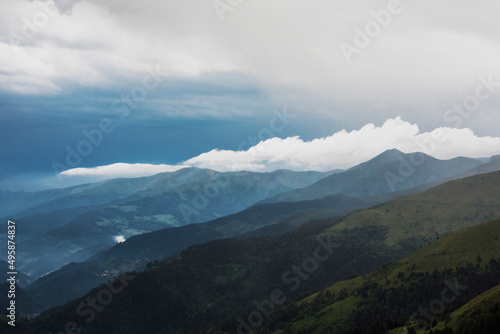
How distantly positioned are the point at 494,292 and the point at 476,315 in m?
19.9

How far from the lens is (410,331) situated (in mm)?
135500

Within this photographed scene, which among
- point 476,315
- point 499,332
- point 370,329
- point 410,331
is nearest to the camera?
point 499,332

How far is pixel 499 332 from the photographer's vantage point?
104 m

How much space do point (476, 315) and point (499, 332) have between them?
2012 centimetres

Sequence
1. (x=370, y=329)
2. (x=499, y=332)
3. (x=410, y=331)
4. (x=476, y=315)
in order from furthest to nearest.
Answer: (x=370, y=329)
(x=410, y=331)
(x=476, y=315)
(x=499, y=332)

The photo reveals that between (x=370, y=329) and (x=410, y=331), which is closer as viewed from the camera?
(x=410, y=331)

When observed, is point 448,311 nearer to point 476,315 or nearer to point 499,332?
point 476,315

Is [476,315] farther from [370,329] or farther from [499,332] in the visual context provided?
[370,329]

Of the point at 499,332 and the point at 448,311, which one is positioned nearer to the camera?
the point at 499,332

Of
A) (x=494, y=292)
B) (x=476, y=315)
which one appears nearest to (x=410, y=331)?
(x=476, y=315)

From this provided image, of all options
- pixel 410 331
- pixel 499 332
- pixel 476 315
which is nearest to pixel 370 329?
pixel 410 331

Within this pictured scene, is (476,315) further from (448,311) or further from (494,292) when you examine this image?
(448,311)

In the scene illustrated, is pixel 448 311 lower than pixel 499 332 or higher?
lower

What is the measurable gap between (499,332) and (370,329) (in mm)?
61849
